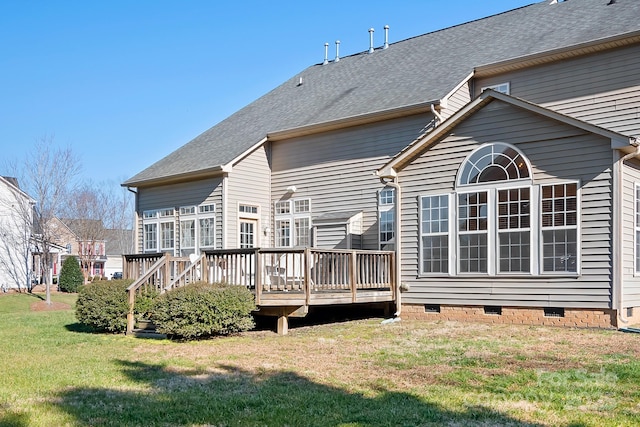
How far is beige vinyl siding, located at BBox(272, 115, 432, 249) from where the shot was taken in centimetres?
1644

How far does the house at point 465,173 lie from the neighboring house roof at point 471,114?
32mm

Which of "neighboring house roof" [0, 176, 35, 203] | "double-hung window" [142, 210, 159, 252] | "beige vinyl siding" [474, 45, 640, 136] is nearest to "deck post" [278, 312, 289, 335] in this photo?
"beige vinyl siding" [474, 45, 640, 136]

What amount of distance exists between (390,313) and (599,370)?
7.23 m

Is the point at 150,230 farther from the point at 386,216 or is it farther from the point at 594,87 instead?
the point at 594,87

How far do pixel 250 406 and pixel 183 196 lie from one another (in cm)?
1435

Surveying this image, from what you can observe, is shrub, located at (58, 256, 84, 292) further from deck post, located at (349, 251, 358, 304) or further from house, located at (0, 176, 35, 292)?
deck post, located at (349, 251, 358, 304)

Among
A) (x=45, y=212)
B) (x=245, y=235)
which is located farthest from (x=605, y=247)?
(x=45, y=212)

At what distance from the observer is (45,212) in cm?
2727

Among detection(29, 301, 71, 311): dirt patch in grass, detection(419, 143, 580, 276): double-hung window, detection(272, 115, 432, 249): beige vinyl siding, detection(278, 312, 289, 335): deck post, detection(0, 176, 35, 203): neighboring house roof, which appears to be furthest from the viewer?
detection(0, 176, 35, 203): neighboring house roof

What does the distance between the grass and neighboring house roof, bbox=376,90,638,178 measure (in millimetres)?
3365

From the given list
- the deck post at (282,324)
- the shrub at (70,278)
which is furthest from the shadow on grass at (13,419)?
the shrub at (70,278)

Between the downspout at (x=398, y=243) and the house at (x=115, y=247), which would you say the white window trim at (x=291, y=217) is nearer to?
the downspout at (x=398, y=243)

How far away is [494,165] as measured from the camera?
42.5 feet

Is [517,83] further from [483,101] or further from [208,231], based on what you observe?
[208,231]
